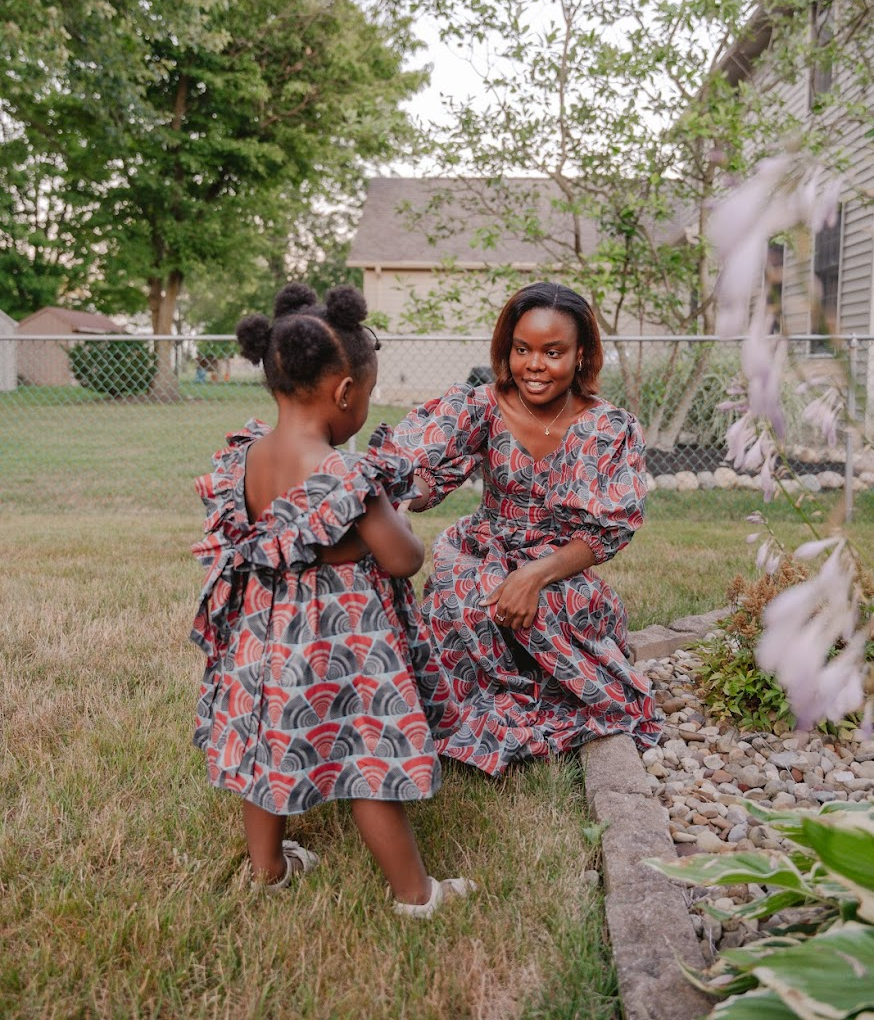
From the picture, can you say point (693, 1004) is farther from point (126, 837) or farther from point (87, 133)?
point (87, 133)

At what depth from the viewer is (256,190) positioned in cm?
2527

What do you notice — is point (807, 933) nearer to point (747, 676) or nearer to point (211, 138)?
point (747, 676)

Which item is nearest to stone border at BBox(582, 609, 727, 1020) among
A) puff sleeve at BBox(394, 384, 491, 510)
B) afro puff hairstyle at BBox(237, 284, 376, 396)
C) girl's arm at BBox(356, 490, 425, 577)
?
girl's arm at BBox(356, 490, 425, 577)

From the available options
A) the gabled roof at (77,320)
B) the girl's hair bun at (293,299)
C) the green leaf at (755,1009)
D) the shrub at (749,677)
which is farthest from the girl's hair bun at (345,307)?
the gabled roof at (77,320)

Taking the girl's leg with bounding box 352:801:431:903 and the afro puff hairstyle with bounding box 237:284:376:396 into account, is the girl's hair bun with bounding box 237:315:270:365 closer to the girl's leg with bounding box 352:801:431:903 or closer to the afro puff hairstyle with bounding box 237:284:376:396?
the afro puff hairstyle with bounding box 237:284:376:396

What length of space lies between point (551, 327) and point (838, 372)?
6.25 feet

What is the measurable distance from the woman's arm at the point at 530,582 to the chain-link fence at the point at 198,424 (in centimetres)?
400

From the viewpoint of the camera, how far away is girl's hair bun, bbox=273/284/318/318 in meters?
2.13

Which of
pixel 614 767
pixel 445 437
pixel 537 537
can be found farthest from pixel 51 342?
pixel 614 767

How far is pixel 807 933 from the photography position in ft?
5.38

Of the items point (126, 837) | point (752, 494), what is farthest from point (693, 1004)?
point (752, 494)

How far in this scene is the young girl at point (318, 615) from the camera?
1974 mm

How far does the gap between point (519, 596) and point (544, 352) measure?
2.37 feet

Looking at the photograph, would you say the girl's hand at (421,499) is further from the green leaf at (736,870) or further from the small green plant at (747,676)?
the green leaf at (736,870)
